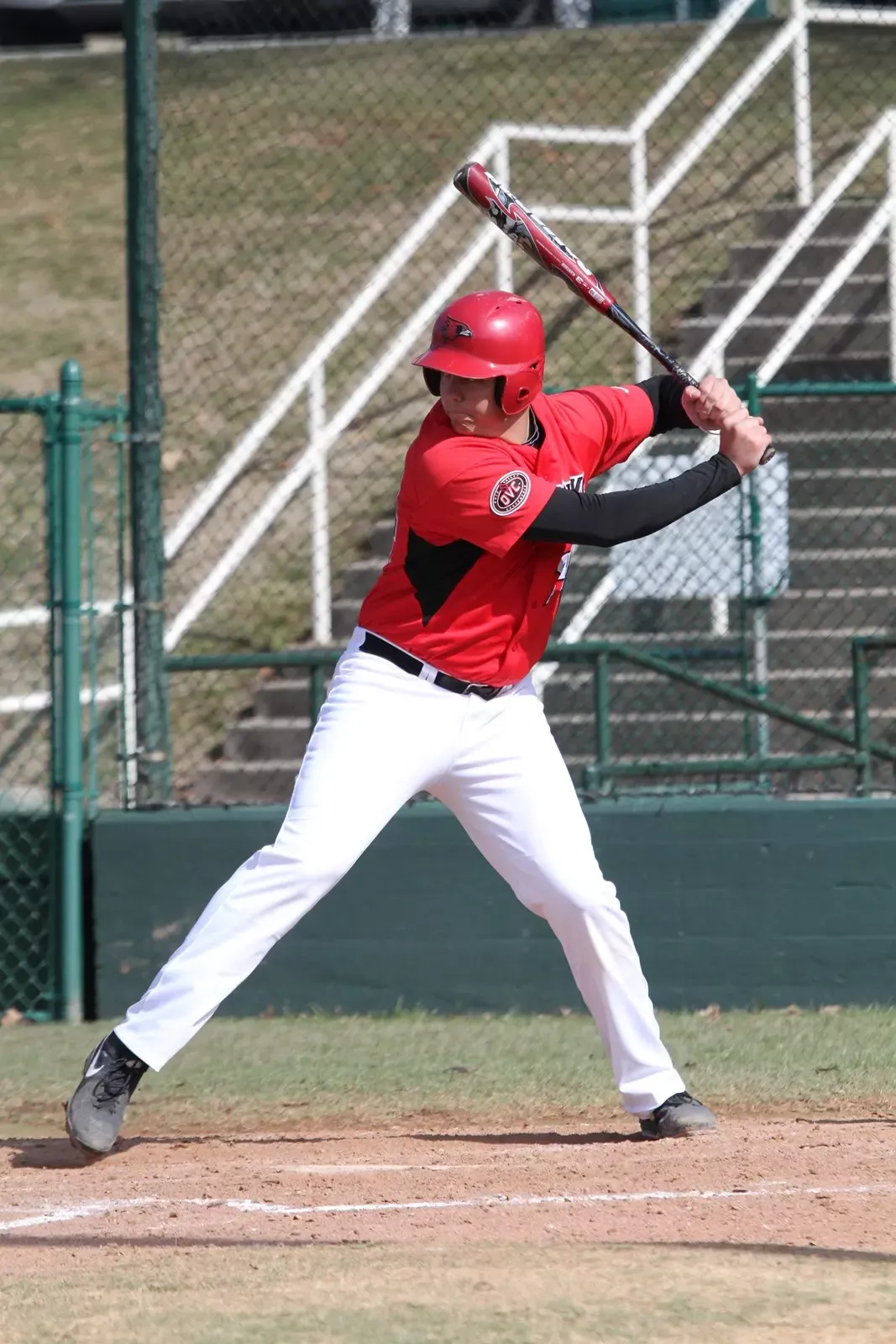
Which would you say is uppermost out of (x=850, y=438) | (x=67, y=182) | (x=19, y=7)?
(x=19, y=7)

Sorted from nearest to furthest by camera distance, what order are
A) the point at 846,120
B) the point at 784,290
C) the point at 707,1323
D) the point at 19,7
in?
the point at 707,1323, the point at 784,290, the point at 846,120, the point at 19,7

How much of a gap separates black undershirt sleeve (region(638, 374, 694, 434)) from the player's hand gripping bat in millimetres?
54

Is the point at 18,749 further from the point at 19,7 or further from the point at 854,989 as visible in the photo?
the point at 19,7

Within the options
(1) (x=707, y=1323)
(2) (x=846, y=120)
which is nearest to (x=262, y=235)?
(2) (x=846, y=120)

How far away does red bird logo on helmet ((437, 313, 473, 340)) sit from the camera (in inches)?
190

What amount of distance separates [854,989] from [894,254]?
4.18 metres

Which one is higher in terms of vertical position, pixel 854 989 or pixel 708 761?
pixel 708 761

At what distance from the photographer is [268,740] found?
30.6 feet

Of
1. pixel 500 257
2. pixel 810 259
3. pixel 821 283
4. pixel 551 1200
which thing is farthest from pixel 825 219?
pixel 551 1200

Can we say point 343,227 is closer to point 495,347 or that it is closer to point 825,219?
point 825,219

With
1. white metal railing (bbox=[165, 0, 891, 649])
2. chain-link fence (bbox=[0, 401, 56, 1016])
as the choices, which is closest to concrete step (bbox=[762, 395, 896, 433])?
white metal railing (bbox=[165, 0, 891, 649])

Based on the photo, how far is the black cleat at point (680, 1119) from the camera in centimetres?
510

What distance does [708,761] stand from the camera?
7.37 meters

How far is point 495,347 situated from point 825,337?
5820 mm
